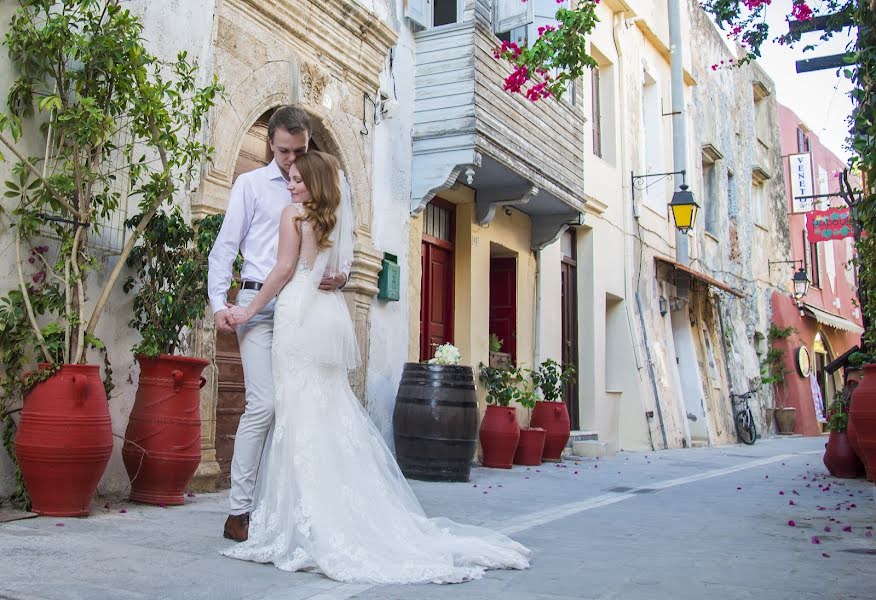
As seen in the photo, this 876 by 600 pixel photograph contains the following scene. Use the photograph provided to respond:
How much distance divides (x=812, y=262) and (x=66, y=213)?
26.0 metres

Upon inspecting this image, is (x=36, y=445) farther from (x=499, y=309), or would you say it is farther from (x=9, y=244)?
(x=499, y=309)

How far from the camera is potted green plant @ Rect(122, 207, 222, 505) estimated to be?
465cm

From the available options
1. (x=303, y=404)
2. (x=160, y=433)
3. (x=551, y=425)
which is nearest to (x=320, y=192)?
(x=303, y=404)

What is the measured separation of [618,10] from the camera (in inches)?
541

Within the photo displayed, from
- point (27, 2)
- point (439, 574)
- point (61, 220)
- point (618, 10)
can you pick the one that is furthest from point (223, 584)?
point (618, 10)

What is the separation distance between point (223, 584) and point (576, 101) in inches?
357

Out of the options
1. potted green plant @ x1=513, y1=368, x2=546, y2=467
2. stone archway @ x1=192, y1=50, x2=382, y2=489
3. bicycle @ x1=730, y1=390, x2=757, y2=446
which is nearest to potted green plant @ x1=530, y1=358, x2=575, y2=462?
potted green plant @ x1=513, y1=368, x2=546, y2=467

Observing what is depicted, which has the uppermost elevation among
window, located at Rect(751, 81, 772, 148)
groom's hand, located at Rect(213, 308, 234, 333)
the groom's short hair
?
window, located at Rect(751, 81, 772, 148)

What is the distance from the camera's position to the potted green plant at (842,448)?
8.36 meters

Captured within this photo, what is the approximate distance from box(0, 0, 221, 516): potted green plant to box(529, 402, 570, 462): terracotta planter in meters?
5.85

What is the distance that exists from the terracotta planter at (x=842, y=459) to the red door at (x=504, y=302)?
143 inches

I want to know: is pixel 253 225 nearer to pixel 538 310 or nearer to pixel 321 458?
pixel 321 458

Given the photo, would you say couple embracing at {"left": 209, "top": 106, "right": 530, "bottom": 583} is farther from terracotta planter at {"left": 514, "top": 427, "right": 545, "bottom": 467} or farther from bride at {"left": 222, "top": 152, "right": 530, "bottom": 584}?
terracotta planter at {"left": 514, "top": 427, "right": 545, "bottom": 467}

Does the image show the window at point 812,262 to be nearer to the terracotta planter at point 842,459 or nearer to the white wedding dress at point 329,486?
the terracotta planter at point 842,459
